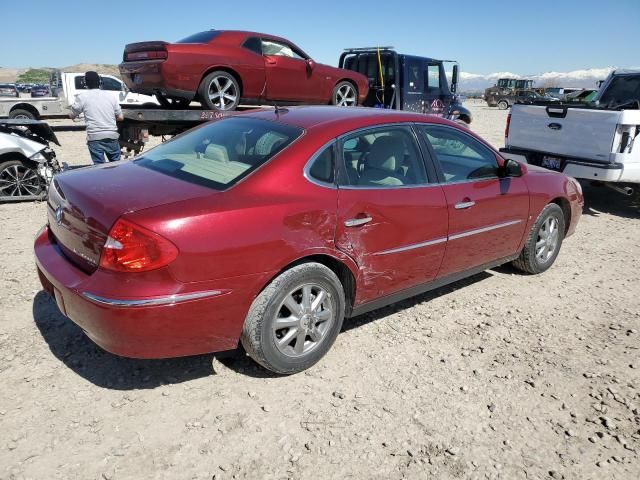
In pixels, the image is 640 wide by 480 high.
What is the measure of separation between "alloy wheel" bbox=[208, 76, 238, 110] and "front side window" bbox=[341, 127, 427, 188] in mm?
4673

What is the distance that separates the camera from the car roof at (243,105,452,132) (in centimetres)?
326

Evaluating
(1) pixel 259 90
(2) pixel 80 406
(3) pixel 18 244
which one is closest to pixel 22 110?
(1) pixel 259 90

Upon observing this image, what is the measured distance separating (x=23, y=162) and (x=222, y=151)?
5.16 m

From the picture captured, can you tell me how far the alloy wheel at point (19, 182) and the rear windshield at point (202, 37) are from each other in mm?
2896

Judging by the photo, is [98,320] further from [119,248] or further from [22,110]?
[22,110]

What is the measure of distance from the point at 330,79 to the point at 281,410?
7315mm

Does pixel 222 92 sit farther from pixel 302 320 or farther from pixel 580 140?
pixel 302 320

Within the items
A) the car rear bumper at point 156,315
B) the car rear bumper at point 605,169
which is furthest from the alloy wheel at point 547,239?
the car rear bumper at point 156,315

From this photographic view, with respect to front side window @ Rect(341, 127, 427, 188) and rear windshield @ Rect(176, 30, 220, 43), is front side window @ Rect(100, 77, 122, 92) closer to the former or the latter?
rear windshield @ Rect(176, 30, 220, 43)

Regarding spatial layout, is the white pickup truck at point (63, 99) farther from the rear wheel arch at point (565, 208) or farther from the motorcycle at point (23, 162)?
the rear wheel arch at point (565, 208)

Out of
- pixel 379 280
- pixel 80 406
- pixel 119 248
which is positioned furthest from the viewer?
pixel 379 280

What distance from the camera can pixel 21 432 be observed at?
253 cm

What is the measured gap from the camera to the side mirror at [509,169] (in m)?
4.11

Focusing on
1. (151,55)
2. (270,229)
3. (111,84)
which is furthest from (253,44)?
(111,84)
